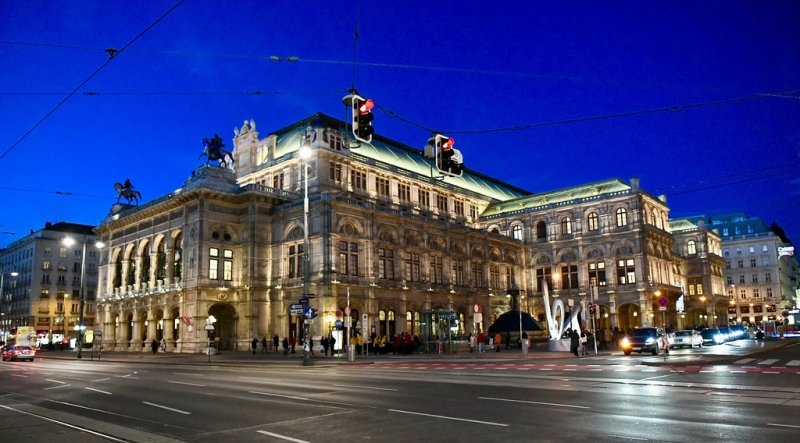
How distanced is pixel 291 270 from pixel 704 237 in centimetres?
6995

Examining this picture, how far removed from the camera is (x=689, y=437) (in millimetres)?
10094

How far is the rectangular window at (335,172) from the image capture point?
67.4 meters

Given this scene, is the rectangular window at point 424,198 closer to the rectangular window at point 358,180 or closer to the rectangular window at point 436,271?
the rectangular window at point 358,180

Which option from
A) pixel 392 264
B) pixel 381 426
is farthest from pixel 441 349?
pixel 381 426

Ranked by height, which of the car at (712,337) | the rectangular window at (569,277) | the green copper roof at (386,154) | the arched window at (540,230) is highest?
the green copper roof at (386,154)

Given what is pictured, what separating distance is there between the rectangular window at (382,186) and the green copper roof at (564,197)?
68.3 ft

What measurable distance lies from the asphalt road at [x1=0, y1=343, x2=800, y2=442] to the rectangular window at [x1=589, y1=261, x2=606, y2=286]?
58138 mm

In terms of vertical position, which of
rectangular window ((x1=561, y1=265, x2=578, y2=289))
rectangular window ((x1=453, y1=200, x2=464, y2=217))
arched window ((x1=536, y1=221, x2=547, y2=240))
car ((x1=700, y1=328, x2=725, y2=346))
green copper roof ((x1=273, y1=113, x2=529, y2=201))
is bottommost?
car ((x1=700, y1=328, x2=725, y2=346))

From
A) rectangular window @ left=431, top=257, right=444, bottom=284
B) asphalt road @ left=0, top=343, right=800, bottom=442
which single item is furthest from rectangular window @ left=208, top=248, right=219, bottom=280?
asphalt road @ left=0, top=343, right=800, bottom=442

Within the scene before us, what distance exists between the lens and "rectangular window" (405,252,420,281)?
66.4 metres

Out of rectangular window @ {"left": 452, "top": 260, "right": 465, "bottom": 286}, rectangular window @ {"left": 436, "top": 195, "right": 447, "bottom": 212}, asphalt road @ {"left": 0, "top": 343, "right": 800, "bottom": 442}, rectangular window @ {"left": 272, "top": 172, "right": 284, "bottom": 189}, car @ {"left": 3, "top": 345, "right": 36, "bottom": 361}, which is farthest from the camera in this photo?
rectangular window @ {"left": 436, "top": 195, "right": 447, "bottom": 212}

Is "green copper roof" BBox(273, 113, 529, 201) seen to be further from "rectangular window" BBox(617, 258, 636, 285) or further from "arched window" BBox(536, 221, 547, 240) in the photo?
"rectangular window" BBox(617, 258, 636, 285)

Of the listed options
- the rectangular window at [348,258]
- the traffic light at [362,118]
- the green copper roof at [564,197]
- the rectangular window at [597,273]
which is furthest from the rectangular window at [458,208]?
the traffic light at [362,118]

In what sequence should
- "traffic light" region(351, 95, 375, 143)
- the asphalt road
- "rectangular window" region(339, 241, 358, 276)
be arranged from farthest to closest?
"rectangular window" region(339, 241, 358, 276), "traffic light" region(351, 95, 375, 143), the asphalt road
